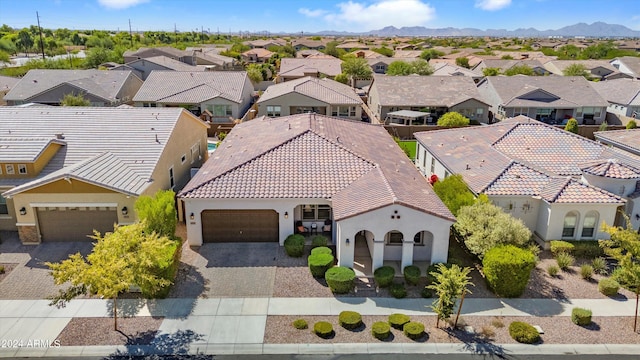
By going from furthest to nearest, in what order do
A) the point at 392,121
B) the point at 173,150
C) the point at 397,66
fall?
the point at 397,66, the point at 392,121, the point at 173,150

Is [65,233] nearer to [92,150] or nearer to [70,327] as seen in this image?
[92,150]

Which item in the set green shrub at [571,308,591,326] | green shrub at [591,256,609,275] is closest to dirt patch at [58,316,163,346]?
green shrub at [571,308,591,326]

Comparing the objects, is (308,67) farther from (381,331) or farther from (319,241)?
(381,331)

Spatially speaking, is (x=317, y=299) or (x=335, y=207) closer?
(x=317, y=299)

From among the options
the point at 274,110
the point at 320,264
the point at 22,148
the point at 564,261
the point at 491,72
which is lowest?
the point at 564,261

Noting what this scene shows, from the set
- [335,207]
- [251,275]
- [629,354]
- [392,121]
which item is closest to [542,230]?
[629,354]

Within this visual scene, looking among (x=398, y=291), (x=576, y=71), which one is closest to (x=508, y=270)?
(x=398, y=291)
